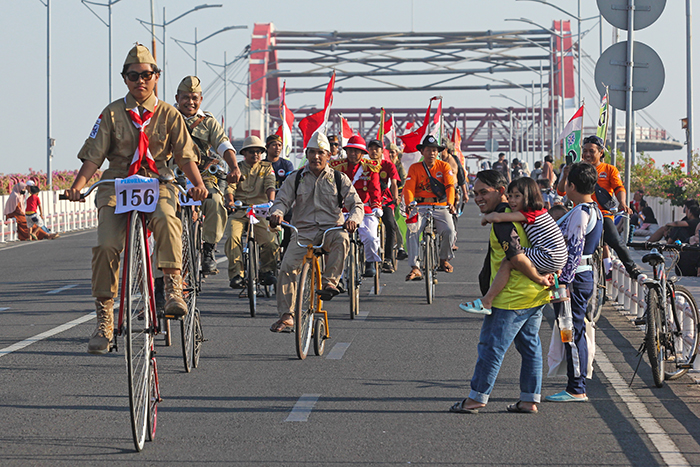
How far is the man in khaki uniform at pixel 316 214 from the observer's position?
961 cm

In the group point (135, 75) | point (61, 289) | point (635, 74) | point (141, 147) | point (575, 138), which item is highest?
point (635, 74)

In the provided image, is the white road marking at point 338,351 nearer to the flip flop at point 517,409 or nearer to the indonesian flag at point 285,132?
the flip flop at point 517,409

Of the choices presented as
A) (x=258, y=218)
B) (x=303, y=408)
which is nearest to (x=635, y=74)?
(x=258, y=218)

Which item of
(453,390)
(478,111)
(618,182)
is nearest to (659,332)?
(453,390)

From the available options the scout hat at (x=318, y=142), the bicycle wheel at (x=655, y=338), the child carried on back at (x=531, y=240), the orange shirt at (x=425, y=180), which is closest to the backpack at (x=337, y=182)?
the scout hat at (x=318, y=142)

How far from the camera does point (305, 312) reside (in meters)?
9.27

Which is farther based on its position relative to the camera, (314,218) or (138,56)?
(314,218)

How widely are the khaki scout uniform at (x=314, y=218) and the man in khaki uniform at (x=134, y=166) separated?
261 cm

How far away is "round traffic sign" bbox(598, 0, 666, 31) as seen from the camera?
12.9 m

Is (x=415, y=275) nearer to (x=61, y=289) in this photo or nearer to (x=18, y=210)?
(x=61, y=289)

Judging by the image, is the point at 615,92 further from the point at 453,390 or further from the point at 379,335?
the point at 453,390

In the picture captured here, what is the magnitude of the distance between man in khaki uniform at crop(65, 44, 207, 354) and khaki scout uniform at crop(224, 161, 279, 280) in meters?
5.64

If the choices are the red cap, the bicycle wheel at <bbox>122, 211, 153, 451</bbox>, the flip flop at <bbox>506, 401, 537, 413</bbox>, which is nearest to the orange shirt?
the red cap

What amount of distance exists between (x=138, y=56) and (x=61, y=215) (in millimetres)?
28255
